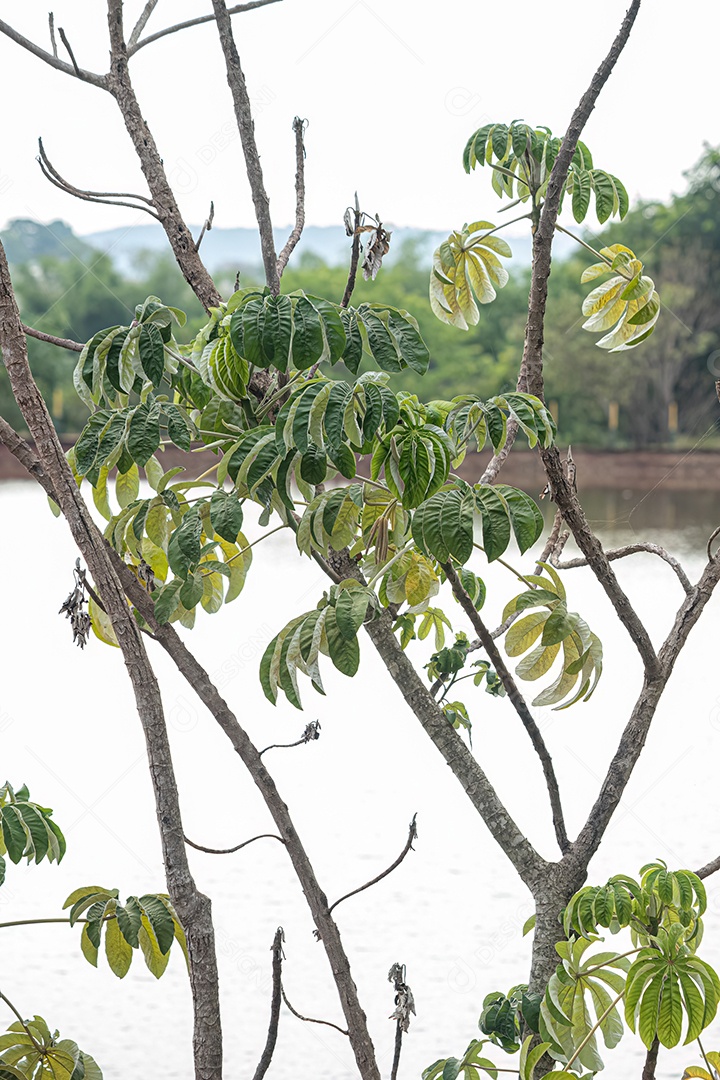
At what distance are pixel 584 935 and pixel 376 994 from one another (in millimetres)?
961

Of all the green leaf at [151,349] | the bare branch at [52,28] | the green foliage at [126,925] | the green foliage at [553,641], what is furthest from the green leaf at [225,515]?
the bare branch at [52,28]

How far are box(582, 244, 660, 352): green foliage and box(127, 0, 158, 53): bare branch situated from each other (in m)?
0.35

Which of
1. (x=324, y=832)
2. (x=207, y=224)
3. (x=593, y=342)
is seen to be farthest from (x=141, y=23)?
(x=593, y=342)

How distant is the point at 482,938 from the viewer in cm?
163

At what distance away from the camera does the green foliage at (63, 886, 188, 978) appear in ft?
2.22

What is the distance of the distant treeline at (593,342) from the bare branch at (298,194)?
7.11m

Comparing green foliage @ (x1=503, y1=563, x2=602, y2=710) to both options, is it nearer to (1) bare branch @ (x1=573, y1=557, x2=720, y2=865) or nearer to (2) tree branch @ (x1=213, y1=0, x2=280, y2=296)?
(1) bare branch @ (x1=573, y1=557, x2=720, y2=865)

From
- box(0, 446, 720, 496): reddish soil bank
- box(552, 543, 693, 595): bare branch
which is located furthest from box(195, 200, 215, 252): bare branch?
box(0, 446, 720, 496): reddish soil bank

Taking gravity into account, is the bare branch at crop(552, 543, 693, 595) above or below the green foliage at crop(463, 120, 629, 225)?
below

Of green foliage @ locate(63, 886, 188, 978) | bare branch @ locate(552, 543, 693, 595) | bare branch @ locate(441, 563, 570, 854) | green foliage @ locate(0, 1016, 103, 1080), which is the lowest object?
green foliage @ locate(0, 1016, 103, 1080)

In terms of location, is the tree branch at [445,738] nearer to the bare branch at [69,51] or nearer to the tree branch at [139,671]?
the tree branch at [139,671]

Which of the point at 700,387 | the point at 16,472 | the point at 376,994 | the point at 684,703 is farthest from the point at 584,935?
the point at 700,387

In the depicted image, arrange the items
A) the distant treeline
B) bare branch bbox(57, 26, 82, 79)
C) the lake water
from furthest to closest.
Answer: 1. the distant treeline
2. the lake water
3. bare branch bbox(57, 26, 82, 79)

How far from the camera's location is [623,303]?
2.39 ft
